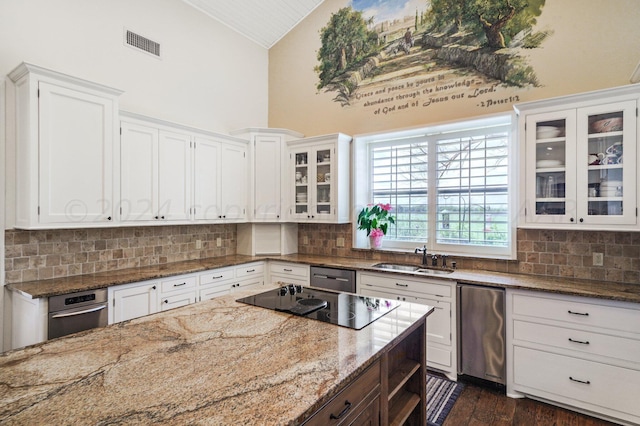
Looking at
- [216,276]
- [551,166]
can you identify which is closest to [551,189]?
[551,166]

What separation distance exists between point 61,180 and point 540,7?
4.35 meters

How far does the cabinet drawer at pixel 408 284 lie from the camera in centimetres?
297

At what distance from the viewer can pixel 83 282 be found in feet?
8.75

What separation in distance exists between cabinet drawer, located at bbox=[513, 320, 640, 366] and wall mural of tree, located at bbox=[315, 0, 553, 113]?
2.15m

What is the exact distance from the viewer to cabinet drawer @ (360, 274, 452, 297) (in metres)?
2.97

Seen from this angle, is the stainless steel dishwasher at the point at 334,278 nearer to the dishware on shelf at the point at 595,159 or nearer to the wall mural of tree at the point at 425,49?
the wall mural of tree at the point at 425,49

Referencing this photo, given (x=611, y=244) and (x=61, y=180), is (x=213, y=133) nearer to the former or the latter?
(x=61, y=180)

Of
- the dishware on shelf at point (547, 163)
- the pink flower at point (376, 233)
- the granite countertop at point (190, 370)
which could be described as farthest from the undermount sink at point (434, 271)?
the granite countertop at point (190, 370)

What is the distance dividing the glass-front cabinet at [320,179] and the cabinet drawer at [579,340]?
2128 millimetres

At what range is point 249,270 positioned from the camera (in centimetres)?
393

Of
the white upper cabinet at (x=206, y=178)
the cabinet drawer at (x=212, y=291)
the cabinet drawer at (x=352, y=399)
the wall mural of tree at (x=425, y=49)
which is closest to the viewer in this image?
the cabinet drawer at (x=352, y=399)

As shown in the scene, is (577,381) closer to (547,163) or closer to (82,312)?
(547,163)

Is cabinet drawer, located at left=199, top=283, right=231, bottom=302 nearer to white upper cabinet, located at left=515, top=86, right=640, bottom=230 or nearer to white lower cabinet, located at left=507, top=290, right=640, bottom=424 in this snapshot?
white lower cabinet, located at left=507, top=290, right=640, bottom=424

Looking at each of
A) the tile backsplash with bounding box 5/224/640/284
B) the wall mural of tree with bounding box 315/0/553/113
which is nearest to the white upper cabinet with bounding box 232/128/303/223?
the tile backsplash with bounding box 5/224/640/284
